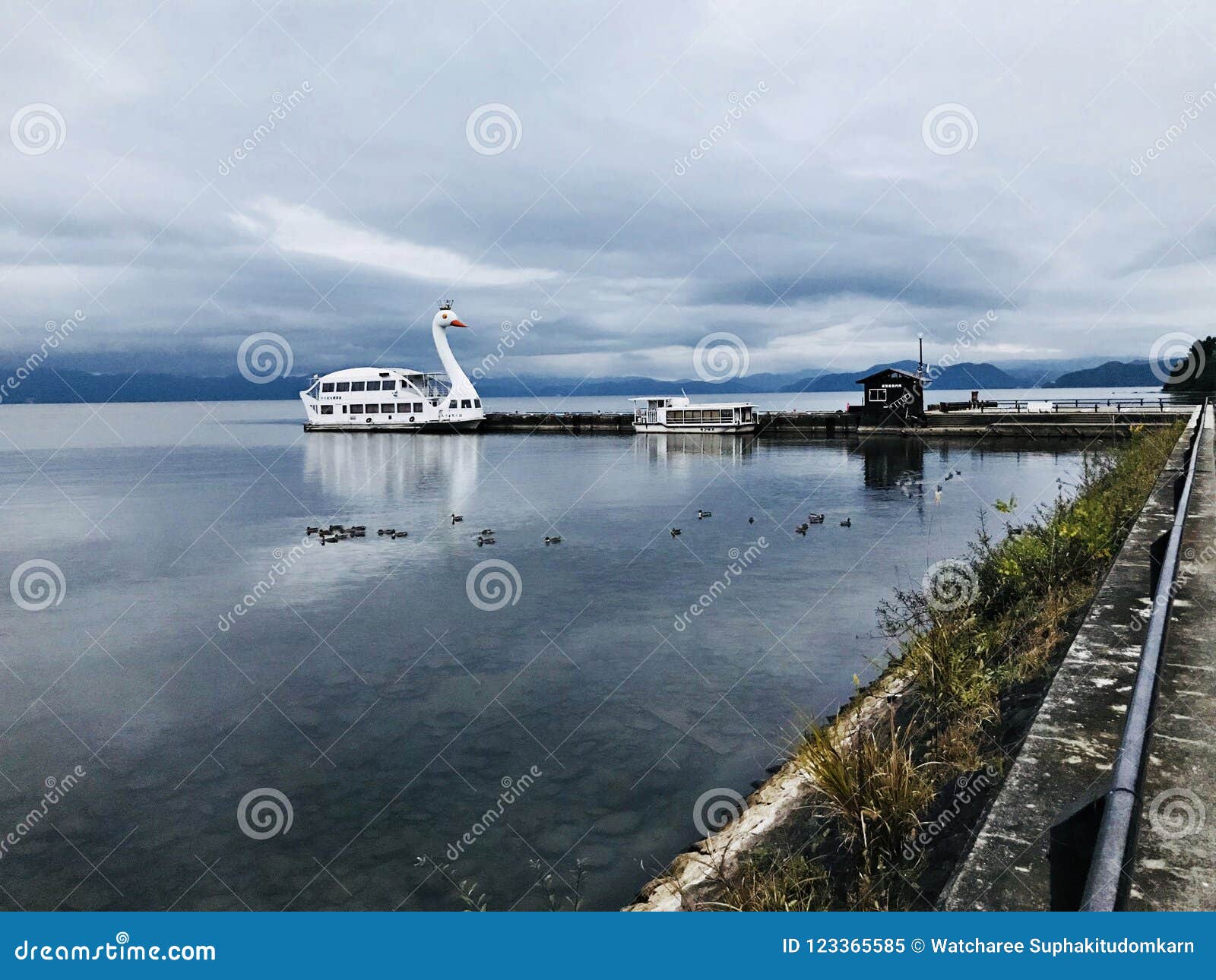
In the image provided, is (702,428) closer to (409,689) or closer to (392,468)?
(392,468)

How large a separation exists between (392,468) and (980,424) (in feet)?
156

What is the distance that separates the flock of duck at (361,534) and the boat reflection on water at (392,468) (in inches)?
259

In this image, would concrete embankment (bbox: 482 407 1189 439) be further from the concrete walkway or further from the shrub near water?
the concrete walkway

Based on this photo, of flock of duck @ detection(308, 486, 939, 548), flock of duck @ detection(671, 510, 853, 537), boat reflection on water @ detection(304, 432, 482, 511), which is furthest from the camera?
boat reflection on water @ detection(304, 432, 482, 511)

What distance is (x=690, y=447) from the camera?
63.9m

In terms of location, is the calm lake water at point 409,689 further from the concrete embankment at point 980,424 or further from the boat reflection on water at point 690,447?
the concrete embankment at point 980,424

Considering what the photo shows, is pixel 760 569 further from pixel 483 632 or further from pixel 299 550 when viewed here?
pixel 299 550

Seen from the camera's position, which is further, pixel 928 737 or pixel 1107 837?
pixel 928 737

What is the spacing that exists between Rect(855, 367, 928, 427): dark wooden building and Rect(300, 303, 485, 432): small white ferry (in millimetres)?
40658

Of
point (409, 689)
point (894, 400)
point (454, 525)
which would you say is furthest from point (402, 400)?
point (409, 689)

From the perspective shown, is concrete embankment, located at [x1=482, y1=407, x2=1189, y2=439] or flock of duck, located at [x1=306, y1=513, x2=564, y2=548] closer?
flock of duck, located at [x1=306, y1=513, x2=564, y2=548]

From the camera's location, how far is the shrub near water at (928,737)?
511cm

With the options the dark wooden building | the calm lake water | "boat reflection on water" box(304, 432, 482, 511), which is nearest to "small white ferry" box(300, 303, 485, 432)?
"boat reflection on water" box(304, 432, 482, 511)

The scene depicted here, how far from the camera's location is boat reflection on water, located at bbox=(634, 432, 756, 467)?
178 ft
